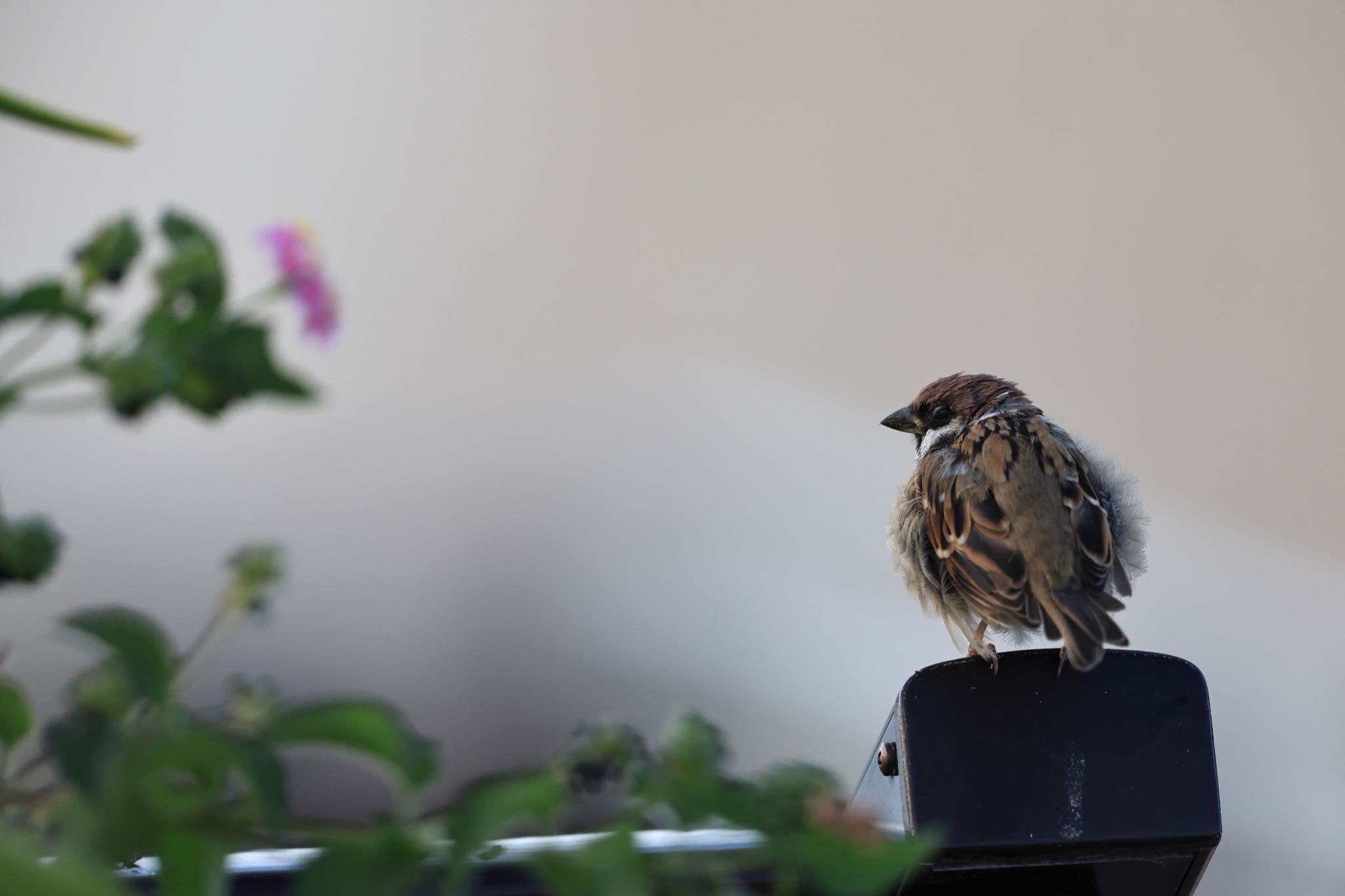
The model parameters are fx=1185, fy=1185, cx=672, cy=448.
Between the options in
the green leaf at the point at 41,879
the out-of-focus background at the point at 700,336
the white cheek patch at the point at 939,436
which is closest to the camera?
the green leaf at the point at 41,879

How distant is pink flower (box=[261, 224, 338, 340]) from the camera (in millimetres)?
312

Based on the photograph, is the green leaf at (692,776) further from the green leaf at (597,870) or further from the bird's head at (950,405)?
the bird's head at (950,405)

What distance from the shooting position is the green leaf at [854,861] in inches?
8.4

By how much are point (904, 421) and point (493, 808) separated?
4.02 ft

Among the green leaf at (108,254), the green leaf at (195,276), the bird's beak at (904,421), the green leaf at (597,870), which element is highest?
the bird's beak at (904,421)

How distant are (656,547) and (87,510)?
78 centimetres

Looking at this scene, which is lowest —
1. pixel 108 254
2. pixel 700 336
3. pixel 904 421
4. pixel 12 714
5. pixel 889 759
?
pixel 889 759

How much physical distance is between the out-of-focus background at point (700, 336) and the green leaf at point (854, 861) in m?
1.42

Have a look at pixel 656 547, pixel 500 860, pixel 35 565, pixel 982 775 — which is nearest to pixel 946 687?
pixel 982 775

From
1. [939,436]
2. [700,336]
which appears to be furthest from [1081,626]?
[700,336]

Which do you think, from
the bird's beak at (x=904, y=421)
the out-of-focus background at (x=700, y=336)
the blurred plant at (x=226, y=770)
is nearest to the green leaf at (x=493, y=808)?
the blurred plant at (x=226, y=770)

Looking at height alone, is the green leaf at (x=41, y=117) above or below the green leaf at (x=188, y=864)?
above

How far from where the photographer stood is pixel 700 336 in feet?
5.97

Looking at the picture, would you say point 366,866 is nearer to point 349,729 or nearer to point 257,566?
point 349,729
